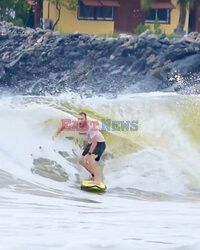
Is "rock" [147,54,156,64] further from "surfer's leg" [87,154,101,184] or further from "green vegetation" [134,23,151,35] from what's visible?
"surfer's leg" [87,154,101,184]

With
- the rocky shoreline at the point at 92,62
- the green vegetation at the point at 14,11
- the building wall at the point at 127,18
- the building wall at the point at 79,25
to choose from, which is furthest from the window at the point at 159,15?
the green vegetation at the point at 14,11

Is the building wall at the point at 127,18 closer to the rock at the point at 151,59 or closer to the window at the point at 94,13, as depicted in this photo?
the window at the point at 94,13

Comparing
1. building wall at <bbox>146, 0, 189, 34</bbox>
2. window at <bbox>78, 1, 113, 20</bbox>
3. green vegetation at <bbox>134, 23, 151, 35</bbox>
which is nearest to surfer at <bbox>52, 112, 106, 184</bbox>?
green vegetation at <bbox>134, 23, 151, 35</bbox>

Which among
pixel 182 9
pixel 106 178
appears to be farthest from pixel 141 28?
pixel 106 178

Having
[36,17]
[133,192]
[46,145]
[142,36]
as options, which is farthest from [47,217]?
[36,17]

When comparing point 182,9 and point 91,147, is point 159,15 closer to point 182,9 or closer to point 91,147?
point 182,9

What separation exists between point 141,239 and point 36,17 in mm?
37559

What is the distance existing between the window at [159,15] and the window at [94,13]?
2.05 m

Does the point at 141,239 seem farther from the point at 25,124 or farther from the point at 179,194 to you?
the point at 25,124

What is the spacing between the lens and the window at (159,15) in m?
47.8

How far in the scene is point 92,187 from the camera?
14422mm

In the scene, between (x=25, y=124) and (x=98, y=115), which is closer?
(x=25, y=124)

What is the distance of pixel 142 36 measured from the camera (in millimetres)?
43812

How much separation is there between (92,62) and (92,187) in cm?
2891
